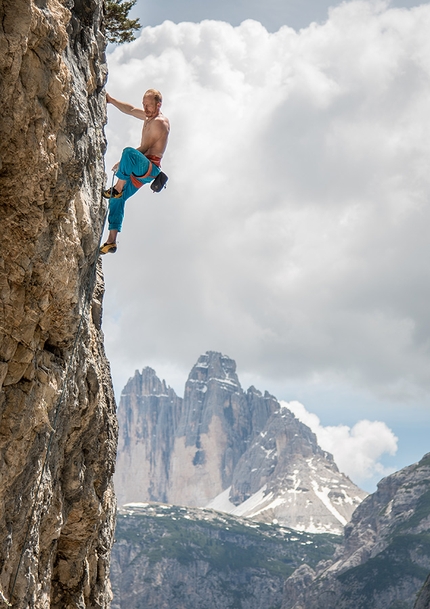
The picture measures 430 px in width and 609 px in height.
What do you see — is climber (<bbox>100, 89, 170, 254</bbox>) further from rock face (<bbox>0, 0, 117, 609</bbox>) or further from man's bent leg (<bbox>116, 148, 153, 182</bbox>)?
rock face (<bbox>0, 0, 117, 609</bbox>)

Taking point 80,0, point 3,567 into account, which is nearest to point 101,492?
point 3,567

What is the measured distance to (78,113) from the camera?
38.5 feet

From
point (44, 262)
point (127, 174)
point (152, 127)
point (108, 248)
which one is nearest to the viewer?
point (44, 262)

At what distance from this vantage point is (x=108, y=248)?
47.9 ft

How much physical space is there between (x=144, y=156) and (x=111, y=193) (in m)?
1.03

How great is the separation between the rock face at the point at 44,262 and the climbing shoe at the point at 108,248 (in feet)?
2.07

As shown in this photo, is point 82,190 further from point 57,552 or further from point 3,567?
point 57,552

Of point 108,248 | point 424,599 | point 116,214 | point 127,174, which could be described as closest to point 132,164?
point 127,174

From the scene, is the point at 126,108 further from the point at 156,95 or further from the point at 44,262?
the point at 44,262

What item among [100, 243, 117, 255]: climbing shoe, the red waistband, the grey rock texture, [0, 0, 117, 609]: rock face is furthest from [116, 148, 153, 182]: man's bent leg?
the grey rock texture

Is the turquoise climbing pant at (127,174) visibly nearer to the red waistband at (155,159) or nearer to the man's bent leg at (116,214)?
the man's bent leg at (116,214)

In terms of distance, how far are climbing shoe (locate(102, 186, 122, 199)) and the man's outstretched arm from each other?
155 cm

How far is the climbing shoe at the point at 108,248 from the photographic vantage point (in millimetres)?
14555

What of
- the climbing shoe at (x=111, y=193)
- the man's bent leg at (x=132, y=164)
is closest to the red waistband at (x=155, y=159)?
the man's bent leg at (x=132, y=164)
